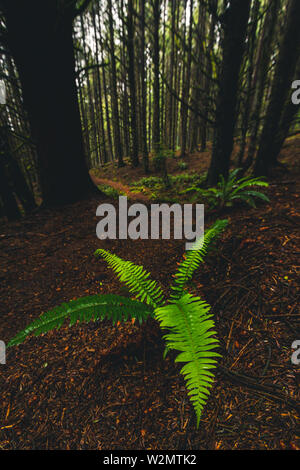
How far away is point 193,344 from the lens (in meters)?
1.11

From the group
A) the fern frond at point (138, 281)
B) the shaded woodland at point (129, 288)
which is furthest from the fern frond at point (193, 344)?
the fern frond at point (138, 281)

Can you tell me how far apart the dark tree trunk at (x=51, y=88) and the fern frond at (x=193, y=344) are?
3.60 m

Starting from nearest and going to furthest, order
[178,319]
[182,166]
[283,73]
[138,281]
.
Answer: [178,319], [138,281], [283,73], [182,166]

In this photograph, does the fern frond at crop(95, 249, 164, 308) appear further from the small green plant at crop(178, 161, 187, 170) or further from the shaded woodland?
the small green plant at crop(178, 161, 187, 170)

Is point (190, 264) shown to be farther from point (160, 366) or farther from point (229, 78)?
point (229, 78)

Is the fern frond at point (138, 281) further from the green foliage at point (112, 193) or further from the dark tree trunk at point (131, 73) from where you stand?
the dark tree trunk at point (131, 73)

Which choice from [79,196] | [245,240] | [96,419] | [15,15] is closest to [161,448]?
[96,419]

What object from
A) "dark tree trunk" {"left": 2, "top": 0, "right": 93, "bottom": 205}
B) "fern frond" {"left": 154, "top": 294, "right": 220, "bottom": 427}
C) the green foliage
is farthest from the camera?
the green foliage

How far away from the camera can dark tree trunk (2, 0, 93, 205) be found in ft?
10.7

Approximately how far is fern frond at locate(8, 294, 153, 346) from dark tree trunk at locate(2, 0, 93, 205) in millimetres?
3164

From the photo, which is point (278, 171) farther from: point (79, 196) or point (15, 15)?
point (15, 15)

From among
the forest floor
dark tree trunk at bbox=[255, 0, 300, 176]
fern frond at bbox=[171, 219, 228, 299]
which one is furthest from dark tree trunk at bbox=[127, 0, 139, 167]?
fern frond at bbox=[171, 219, 228, 299]

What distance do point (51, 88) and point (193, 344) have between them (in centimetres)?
445

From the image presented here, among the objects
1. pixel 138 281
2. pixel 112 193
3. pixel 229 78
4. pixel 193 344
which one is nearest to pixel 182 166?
pixel 112 193
